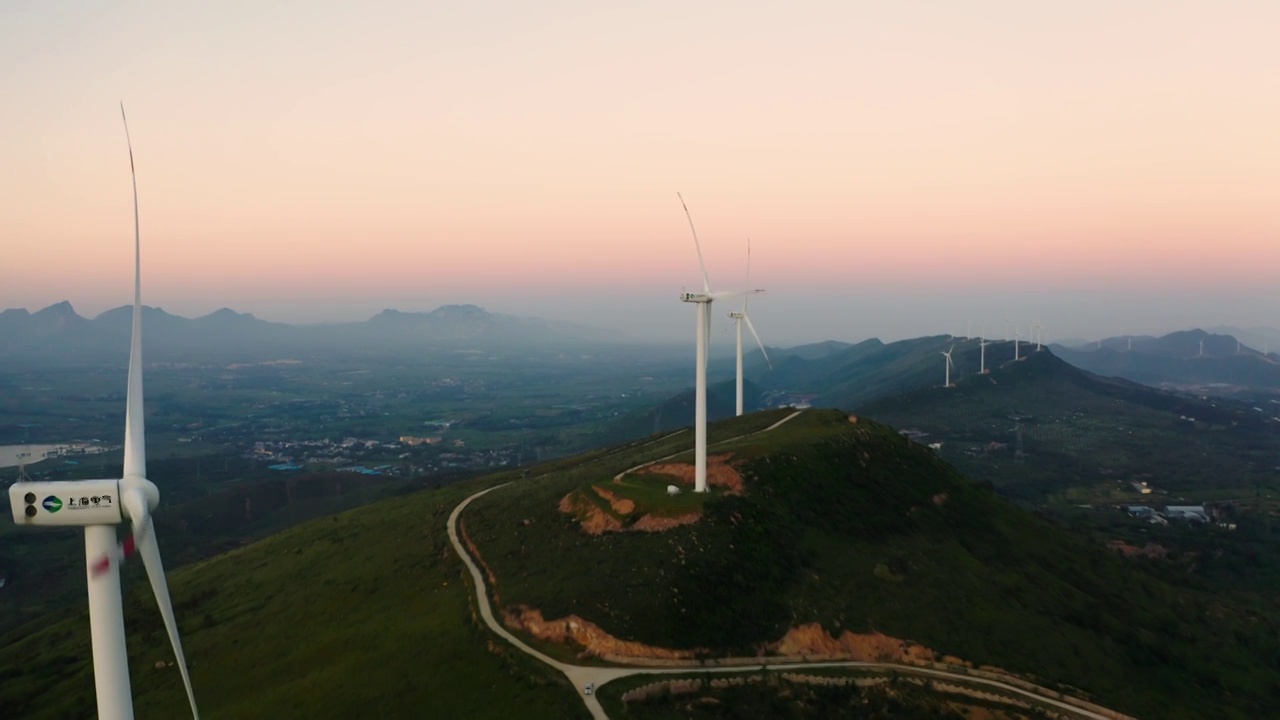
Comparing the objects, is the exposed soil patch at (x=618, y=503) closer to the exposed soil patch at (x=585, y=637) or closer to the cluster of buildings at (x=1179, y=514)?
the exposed soil patch at (x=585, y=637)

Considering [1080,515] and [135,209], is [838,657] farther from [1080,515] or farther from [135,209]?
[1080,515]

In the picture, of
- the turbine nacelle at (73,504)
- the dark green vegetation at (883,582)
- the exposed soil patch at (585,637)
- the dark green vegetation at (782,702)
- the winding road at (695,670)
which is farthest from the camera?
the dark green vegetation at (883,582)

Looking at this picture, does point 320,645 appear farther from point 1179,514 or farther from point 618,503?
point 1179,514

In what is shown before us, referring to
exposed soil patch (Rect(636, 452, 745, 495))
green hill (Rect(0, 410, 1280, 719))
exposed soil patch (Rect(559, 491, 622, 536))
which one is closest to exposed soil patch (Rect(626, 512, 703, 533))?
green hill (Rect(0, 410, 1280, 719))

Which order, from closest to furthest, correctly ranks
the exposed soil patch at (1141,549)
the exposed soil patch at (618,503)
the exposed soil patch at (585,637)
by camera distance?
the exposed soil patch at (585,637) → the exposed soil patch at (618,503) → the exposed soil patch at (1141,549)

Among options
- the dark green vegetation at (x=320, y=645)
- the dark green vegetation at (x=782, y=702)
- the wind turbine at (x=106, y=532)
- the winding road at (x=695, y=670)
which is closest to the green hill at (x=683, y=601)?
the dark green vegetation at (x=320, y=645)
